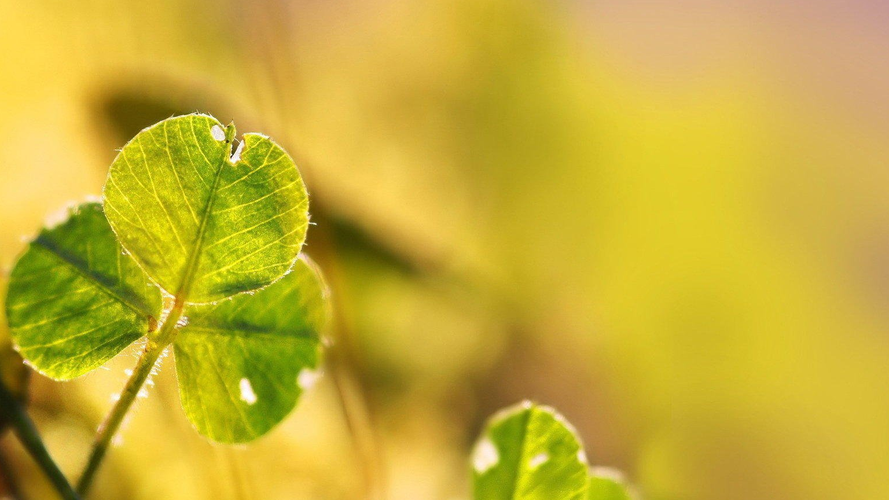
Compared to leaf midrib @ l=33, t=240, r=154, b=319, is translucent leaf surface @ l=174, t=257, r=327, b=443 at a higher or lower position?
lower

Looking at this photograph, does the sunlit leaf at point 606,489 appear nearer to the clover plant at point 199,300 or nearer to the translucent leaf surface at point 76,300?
the clover plant at point 199,300

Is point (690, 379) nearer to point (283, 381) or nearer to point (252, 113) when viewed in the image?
point (252, 113)

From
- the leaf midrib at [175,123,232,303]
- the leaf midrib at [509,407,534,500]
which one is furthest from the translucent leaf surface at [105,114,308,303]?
the leaf midrib at [509,407,534,500]

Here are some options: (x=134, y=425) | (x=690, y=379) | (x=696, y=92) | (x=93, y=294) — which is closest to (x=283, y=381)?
(x=93, y=294)

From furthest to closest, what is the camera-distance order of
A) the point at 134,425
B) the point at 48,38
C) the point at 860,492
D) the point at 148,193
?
1. the point at 860,492
2. the point at 48,38
3. the point at 134,425
4. the point at 148,193

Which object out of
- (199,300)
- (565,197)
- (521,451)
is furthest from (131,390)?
(565,197)

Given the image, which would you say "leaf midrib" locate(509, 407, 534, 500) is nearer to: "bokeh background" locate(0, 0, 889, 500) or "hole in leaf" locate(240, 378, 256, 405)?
"hole in leaf" locate(240, 378, 256, 405)

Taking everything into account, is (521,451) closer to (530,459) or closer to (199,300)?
(530,459)
